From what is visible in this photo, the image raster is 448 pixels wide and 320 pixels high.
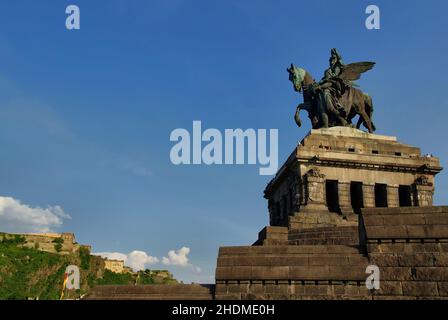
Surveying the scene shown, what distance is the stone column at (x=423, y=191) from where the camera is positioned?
81.1 ft

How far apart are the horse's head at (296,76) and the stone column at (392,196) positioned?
8.82 m

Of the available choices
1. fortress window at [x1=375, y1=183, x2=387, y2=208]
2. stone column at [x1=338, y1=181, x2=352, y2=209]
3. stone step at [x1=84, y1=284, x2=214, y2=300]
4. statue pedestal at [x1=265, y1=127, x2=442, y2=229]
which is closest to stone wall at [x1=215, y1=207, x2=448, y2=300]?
stone step at [x1=84, y1=284, x2=214, y2=300]

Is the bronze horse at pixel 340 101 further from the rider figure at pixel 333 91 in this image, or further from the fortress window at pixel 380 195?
the fortress window at pixel 380 195

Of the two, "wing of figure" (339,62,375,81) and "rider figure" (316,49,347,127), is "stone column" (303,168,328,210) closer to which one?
"rider figure" (316,49,347,127)

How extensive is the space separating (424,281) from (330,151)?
47.1ft

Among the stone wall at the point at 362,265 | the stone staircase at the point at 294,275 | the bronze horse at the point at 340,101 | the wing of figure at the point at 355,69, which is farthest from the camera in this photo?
the wing of figure at the point at 355,69

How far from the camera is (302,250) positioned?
40.5 feet

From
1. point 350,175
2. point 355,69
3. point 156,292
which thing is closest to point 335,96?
point 355,69

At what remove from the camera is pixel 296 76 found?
98.8ft

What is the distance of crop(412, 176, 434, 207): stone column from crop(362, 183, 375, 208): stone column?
241 cm

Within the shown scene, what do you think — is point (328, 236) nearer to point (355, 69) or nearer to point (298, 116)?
point (298, 116)

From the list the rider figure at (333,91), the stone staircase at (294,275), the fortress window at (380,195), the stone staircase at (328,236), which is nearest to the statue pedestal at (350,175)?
the fortress window at (380,195)

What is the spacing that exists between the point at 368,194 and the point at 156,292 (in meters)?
15.2
